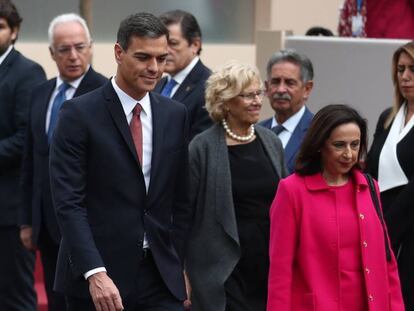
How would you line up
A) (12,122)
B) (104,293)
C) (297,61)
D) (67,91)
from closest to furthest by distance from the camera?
(104,293)
(297,61)
(67,91)
(12,122)

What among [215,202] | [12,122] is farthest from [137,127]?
[12,122]

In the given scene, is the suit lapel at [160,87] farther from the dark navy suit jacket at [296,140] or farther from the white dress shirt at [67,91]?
the dark navy suit jacket at [296,140]

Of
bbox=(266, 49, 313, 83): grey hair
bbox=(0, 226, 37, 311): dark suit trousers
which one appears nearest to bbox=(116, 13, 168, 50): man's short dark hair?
bbox=(266, 49, 313, 83): grey hair

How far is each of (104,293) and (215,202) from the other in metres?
1.59

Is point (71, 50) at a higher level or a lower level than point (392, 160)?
higher

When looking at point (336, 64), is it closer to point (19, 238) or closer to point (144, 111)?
point (19, 238)

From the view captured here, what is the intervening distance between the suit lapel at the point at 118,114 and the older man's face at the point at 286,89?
209cm

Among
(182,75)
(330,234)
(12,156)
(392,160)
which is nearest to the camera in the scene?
(330,234)

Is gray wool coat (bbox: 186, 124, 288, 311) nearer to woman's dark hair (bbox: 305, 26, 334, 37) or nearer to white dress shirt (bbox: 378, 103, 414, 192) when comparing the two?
white dress shirt (bbox: 378, 103, 414, 192)

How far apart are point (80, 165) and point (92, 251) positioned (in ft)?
1.36

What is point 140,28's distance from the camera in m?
6.68

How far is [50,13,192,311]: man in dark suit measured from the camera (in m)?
6.65

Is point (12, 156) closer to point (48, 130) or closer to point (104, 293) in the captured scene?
point (48, 130)

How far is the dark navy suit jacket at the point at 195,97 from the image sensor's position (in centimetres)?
876
